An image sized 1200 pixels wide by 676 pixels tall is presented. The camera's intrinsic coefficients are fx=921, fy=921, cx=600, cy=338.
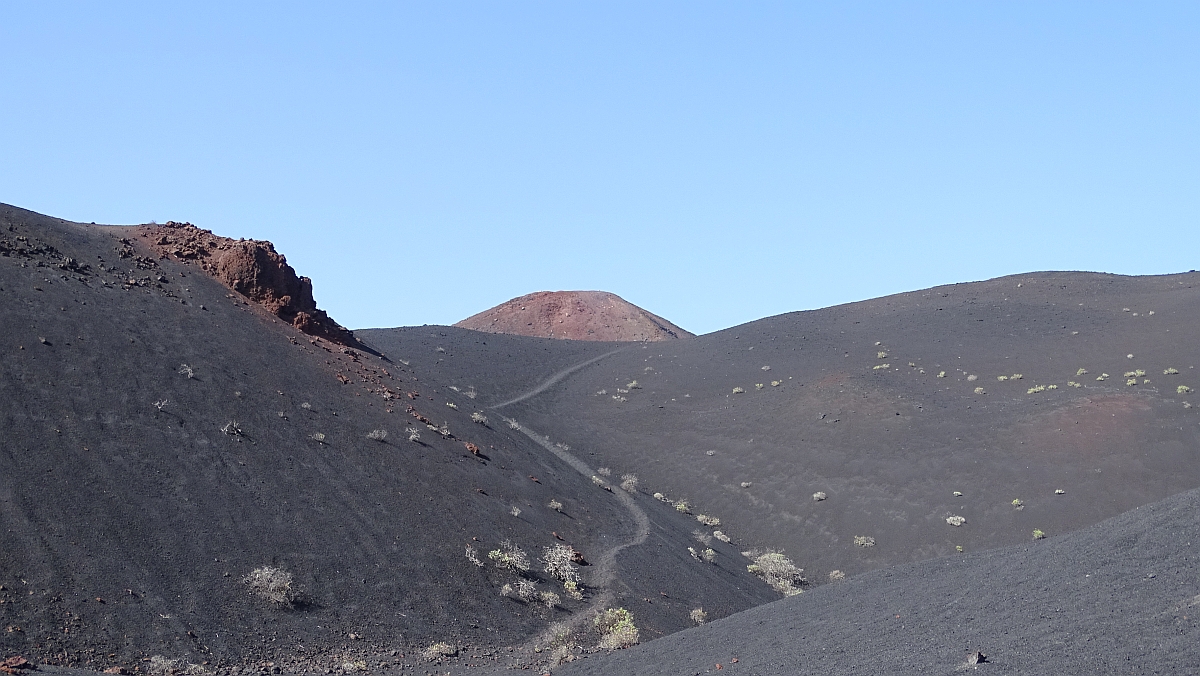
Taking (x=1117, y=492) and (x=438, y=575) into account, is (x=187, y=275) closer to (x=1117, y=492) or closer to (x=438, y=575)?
(x=438, y=575)

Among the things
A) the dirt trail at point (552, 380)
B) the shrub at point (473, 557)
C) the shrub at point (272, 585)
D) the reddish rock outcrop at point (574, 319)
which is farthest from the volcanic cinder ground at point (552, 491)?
the reddish rock outcrop at point (574, 319)

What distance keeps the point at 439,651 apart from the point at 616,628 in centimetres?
309

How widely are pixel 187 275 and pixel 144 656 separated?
49.9ft

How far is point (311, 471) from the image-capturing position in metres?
19.0

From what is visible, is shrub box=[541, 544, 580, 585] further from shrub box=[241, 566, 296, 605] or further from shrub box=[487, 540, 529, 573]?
shrub box=[241, 566, 296, 605]

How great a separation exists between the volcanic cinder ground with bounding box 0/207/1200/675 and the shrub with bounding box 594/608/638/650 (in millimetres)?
253

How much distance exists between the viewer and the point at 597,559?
2066 centimetres

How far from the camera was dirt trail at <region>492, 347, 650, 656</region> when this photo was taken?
655 inches

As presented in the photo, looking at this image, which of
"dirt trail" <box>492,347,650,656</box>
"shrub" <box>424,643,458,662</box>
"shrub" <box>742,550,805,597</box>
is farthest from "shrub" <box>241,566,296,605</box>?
"shrub" <box>742,550,805,597</box>

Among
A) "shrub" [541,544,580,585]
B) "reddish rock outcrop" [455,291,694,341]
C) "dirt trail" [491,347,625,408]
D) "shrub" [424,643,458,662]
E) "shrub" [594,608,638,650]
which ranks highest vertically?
"reddish rock outcrop" [455,291,694,341]

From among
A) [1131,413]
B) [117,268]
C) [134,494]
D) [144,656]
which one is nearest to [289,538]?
[134,494]

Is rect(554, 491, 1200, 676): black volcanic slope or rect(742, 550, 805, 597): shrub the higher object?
rect(554, 491, 1200, 676): black volcanic slope

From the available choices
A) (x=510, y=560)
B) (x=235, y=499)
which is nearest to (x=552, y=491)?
(x=510, y=560)

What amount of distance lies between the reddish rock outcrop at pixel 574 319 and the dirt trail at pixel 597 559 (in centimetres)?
3668
